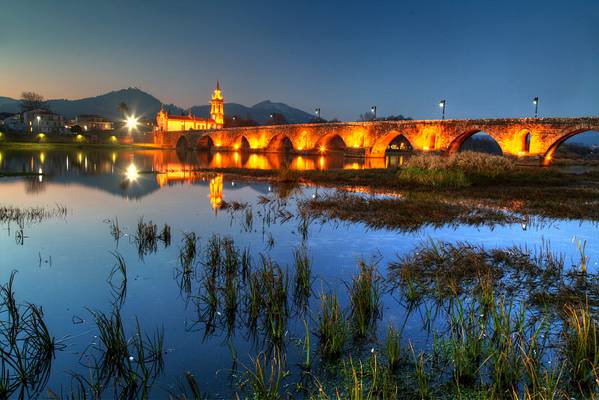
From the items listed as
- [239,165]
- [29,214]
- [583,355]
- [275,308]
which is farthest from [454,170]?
[239,165]

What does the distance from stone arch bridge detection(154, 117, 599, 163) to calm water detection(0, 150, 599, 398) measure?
41.4 meters

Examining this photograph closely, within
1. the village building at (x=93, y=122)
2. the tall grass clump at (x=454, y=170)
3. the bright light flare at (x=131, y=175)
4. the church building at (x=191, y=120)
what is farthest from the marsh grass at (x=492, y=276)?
the village building at (x=93, y=122)

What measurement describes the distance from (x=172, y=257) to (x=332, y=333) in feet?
18.3

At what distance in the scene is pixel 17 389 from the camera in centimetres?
461

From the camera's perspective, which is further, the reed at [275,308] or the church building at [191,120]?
the church building at [191,120]

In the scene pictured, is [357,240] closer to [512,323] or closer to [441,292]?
[441,292]

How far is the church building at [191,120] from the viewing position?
137375 millimetres

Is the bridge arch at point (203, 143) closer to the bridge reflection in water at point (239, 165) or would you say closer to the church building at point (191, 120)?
the church building at point (191, 120)

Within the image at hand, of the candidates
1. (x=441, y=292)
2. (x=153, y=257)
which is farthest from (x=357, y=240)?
(x=153, y=257)

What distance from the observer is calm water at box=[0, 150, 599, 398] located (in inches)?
220

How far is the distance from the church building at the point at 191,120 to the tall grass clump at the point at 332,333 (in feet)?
445

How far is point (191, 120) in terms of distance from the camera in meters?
142

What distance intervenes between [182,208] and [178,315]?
10.9 metres

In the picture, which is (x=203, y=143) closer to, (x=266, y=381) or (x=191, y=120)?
(x=191, y=120)
